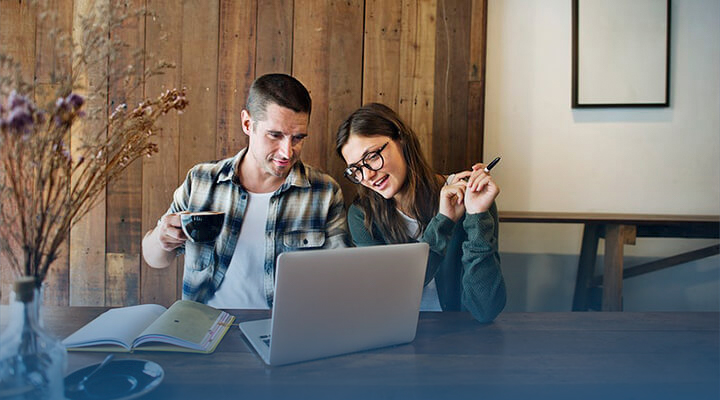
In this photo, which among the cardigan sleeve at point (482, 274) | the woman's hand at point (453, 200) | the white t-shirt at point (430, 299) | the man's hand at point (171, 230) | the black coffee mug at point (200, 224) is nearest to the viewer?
the black coffee mug at point (200, 224)

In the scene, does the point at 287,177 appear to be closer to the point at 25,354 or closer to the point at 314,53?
the point at 314,53

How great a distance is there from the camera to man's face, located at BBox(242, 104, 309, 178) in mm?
1800

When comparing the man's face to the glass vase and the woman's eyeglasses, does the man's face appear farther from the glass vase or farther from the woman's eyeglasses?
the glass vase

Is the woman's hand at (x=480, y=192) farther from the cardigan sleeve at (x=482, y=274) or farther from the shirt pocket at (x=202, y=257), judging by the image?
the shirt pocket at (x=202, y=257)

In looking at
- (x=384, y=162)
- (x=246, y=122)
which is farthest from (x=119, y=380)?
(x=246, y=122)

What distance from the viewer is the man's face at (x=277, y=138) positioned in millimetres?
1800

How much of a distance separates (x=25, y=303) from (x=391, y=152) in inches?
50.3

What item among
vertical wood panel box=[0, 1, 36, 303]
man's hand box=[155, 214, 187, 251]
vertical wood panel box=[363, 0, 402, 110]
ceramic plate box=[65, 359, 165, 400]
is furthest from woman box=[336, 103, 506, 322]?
vertical wood panel box=[0, 1, 36, 303]

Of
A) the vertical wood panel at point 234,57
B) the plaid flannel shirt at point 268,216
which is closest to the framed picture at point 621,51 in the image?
the plaid flannel shirt at point 268,216

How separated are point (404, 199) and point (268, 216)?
0.54 metres

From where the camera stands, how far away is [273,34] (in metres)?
2.05

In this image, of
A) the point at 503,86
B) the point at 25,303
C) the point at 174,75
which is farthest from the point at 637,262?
the point at 25,303

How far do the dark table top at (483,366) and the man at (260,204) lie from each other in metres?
0.66

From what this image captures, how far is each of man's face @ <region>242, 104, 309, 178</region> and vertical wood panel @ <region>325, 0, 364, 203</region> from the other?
0.81ft
